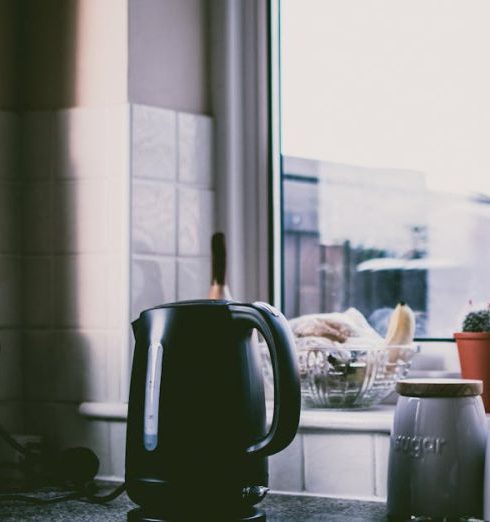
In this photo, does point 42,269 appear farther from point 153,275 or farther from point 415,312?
point 415,312

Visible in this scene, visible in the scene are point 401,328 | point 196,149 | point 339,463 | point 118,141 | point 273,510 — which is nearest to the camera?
point 273,510

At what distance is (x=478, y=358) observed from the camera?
5.09ft

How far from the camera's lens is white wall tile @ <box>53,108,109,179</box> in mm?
1779

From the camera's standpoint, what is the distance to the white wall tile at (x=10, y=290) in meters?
1.82

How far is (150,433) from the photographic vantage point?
1269 mm

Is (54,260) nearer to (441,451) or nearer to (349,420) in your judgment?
(349,420)

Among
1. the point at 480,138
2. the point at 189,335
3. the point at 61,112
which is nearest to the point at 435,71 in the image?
the point at 480,138

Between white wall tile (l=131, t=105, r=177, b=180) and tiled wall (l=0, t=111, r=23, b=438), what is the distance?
0.77 ft

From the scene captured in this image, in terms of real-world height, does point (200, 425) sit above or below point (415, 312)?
below

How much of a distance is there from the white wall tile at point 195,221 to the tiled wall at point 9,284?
0.93ft

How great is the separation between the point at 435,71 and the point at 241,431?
82cm

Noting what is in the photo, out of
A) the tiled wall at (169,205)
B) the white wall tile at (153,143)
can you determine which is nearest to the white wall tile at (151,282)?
the tiled wall at (169,205)

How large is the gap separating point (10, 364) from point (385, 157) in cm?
73

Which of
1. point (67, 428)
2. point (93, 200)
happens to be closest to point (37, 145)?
point (93, 200)
